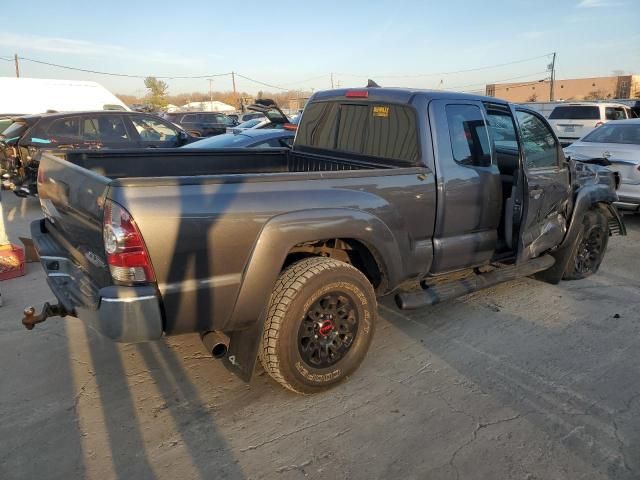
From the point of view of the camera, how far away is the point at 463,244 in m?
4.05

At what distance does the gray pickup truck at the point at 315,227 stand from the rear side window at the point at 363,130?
0.05ft

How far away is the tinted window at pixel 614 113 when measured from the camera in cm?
1572

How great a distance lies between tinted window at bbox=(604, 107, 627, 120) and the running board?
13.3m

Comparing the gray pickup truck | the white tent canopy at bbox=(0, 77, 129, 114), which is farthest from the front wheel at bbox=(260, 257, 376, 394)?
the white tent canopy at bbox=(0, 77, 129, 114)

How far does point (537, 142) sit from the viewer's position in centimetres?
472

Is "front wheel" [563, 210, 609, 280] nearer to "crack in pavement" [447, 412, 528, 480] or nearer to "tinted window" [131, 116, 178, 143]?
"crack in pavement" [447, 412, 528, 480]

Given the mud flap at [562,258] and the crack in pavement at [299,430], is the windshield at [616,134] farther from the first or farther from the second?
the crack in pavement at [299,430]

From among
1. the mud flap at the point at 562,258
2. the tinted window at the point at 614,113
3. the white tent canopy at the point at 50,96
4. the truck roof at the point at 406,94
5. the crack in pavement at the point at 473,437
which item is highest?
the white tent canopy at the point at 50,96

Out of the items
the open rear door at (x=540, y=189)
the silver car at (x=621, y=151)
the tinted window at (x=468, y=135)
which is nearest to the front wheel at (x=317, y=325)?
the tinted window at (x=468, y=135)

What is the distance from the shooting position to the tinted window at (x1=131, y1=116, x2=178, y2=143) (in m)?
10.0

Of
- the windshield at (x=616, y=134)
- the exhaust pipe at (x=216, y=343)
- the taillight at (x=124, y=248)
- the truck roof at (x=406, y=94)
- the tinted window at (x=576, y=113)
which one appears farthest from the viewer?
the tinted window at (x=576, y=113)

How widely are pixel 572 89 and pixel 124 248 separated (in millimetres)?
74673

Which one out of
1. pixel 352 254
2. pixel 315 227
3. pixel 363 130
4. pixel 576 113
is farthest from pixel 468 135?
pixel 576 113

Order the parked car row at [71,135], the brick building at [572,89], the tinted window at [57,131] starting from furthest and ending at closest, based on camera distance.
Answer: the brick building at [572,89] → the tinted window at [57,131] → the parked car row at [71,135]
